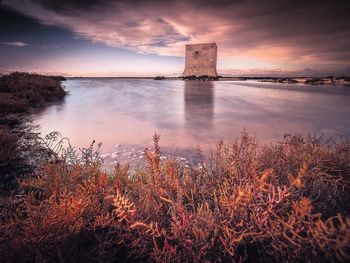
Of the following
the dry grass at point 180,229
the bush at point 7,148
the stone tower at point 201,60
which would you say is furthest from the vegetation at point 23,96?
the stone tower at point 201,60

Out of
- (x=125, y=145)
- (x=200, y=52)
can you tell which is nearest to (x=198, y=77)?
(x=200, y=52)

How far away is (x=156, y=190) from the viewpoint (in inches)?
81.4

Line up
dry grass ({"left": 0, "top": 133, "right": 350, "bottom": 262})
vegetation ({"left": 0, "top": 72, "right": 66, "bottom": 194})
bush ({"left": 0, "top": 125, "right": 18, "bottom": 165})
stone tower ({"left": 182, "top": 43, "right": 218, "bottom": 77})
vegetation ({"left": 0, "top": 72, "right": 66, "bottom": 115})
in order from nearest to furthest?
dry grass ({"left": 0, "top": 133, "right": 350, "bottom": 262}) → vegetation ({"left": 0, "top": 72, "right": 66, "bottom": 194}) → bush ({"left": 0, "top": 125, "right": 18, "bottom": 165}) → vegetation ({"left": 0, "top": 72, "right": 66, "bottom": 115}) → stone tower ({"left": 182, "top": 43, "right": 218, "bottom": 77})

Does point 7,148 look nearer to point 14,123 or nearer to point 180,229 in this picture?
point 14,123

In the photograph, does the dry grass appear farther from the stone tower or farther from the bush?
the stone tower

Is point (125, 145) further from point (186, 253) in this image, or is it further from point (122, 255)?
point (186, 253)

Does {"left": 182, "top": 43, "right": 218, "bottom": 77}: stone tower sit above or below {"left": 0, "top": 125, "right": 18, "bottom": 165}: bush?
above

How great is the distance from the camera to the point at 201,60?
207 feet

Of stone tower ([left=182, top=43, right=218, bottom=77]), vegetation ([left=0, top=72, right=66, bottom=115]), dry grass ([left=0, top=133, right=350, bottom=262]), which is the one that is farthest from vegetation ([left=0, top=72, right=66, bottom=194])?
stone tower ([left=182, top=43, right=218, bottom=77])

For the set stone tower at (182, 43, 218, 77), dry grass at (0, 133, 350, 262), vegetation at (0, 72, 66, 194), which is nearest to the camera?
dry grass at (0, 133, 350, 262)

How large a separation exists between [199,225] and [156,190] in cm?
55

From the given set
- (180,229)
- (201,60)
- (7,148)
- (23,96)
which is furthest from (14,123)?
(201,60)

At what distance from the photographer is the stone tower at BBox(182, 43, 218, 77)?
62.2 metres

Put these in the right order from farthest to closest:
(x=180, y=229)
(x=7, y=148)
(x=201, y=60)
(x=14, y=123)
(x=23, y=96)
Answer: (x=201, y=60) → (x=23, y=96) → (x=14, y=123) → (x=7, y=148) → (x=180, y=229)
